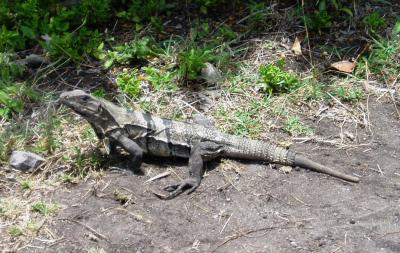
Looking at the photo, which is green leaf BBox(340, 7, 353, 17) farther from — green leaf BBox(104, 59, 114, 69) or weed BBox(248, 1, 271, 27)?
green leaf BBox(104, 59, 114, 69)

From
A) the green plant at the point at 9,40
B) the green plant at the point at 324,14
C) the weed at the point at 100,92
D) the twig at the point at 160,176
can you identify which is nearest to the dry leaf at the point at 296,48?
the green plant at the point at 324,14

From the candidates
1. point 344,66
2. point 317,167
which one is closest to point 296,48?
point 344,66

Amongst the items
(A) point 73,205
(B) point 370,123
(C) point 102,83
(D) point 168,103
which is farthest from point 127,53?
(B) point 370,123

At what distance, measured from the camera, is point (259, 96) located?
634 cm

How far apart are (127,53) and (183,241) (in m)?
2.84

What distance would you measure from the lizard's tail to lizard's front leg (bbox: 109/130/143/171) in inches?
54.8

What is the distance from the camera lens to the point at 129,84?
6297mm

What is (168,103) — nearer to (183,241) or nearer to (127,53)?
(127,53)

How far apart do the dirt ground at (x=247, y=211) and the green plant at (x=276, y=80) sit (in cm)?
85

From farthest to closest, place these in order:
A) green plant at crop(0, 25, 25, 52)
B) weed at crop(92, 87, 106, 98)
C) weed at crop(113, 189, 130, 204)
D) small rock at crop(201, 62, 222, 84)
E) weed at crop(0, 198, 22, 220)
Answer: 1. green plant at crop(0, 25, 25, 52)
2. small rock at crop(201, 62, 222, 84)
3. weed at crop(92, 87, 106, 98)
4. weed at crop(113, 189, 130, 204)
5. weed at crop(0, 198, 22, 220)

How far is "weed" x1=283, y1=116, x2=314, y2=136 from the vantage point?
5.90 m

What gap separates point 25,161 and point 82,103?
29.2 inches

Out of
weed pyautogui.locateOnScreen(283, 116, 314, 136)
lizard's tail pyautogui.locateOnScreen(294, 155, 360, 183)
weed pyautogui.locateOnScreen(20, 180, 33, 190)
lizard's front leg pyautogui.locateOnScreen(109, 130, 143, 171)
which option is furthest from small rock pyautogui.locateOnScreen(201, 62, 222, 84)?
weed pyautogui.locateOnScreen(20, 180, 33, 190)

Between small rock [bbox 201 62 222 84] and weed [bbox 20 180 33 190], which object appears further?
small rock [bbox 201 62 222 84]
